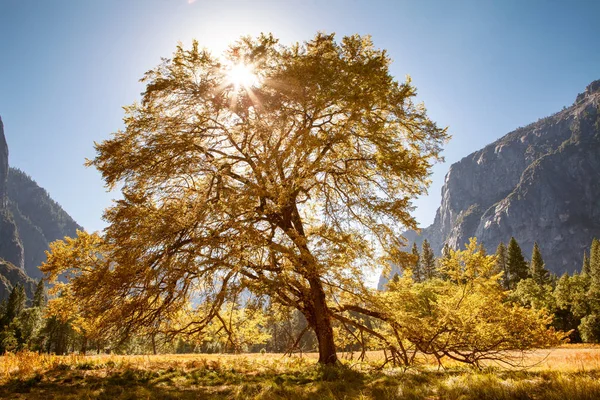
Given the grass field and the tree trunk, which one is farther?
the tree trunk

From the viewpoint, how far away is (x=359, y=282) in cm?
817

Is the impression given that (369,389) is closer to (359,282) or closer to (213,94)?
(359,282)

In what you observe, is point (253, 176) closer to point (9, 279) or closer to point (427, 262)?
point (427, 262)

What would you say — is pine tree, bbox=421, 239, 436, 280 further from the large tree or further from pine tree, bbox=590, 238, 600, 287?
the large tree

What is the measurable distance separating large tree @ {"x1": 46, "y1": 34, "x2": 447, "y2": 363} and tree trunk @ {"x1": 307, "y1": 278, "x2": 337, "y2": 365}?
4cm

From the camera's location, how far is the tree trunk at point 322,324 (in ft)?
29.0

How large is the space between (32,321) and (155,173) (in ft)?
224

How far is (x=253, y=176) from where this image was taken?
842 cm

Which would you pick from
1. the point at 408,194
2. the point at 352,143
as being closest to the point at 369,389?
the point at 408,194

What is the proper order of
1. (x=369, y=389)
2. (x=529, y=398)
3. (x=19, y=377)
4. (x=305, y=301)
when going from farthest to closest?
(x=305, y=301) < (x=19, y=377) < (x=369, y=389) < (x=529, y=398)

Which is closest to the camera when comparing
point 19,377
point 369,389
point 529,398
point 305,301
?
point 529,398

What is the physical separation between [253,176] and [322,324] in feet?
15.0

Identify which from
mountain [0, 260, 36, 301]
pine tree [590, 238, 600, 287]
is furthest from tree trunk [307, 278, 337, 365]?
mountain [0, 260, 36, 301]

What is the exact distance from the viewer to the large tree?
259 inches
